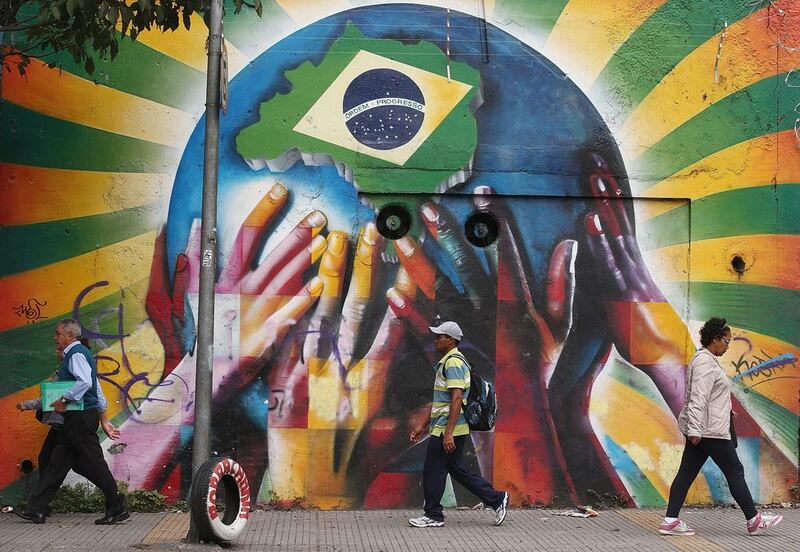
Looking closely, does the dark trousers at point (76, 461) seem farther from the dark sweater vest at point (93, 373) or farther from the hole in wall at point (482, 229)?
the hole in wall at point (482, 229)

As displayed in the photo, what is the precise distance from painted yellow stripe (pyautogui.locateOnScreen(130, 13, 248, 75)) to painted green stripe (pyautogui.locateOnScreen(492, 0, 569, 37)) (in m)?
2.27

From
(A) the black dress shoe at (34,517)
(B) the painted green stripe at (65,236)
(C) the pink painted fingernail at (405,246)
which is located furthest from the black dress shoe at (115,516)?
(C) the pink painted fingernail at (405,246)

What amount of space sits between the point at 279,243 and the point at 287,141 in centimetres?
92

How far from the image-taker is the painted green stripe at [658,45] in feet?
31.3

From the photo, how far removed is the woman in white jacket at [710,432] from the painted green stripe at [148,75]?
4.91 metres

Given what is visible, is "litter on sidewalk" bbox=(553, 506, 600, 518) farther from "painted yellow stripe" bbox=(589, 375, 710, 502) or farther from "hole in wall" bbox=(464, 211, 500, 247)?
"hole in wall" bbox=(464, 211, 500, 247)

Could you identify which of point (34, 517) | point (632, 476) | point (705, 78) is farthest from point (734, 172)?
point (34, 517)

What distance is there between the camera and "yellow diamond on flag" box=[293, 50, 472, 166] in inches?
368

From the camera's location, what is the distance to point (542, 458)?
369 inches

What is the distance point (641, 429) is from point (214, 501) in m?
4.01

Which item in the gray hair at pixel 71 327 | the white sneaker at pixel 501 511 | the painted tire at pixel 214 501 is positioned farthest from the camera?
the white sneaker at pixel 501 511

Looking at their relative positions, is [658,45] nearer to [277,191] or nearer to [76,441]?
[277,191]

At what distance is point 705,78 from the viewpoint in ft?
31.6

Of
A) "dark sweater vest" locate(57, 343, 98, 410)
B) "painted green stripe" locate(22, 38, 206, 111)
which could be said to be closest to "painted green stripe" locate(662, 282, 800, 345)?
"painted green stripe" locate(22, 38, 206, 111)
